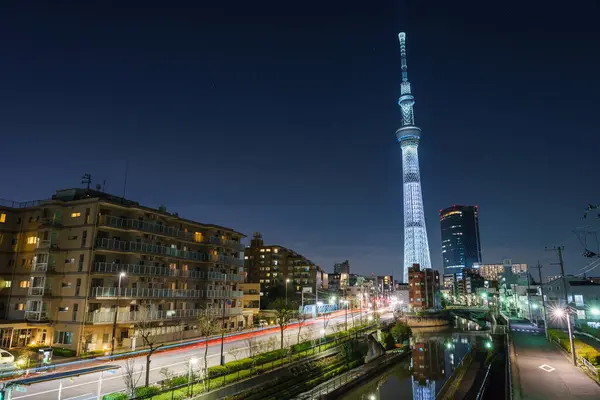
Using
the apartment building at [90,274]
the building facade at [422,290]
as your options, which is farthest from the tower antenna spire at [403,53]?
the apartment building at [90,274]

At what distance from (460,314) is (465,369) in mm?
95268

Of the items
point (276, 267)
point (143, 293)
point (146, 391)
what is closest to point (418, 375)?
point (143, 293)

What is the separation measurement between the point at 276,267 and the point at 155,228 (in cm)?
7112

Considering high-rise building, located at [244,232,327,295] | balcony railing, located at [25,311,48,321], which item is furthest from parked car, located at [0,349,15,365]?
high-rise building, located at [244,232,327,295]

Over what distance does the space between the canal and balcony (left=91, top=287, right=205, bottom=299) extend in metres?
20.1

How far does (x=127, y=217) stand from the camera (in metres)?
39.4

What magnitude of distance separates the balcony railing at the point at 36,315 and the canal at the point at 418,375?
85.9ft

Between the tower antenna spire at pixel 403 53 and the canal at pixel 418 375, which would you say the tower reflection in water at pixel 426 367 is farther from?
the tower antenna spire at pixel 403 53

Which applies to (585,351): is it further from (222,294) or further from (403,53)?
(403,53)

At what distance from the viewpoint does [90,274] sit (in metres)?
34.7

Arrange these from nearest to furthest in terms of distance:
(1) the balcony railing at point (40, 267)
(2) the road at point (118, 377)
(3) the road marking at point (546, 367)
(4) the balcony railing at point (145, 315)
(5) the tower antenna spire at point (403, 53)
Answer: (2) the road at point (118, 377)
(3) the road marking at point (546, 367)
(4) the balcony railing at point (145, 315)
(1) the balcony railing at point (40, 267)
(5) the tower antenna spire at point (403, 53)

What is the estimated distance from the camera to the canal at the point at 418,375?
36281 millimetres

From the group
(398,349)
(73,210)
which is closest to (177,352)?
(73,210)

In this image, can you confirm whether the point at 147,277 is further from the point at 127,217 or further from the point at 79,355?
the point at 79,355
